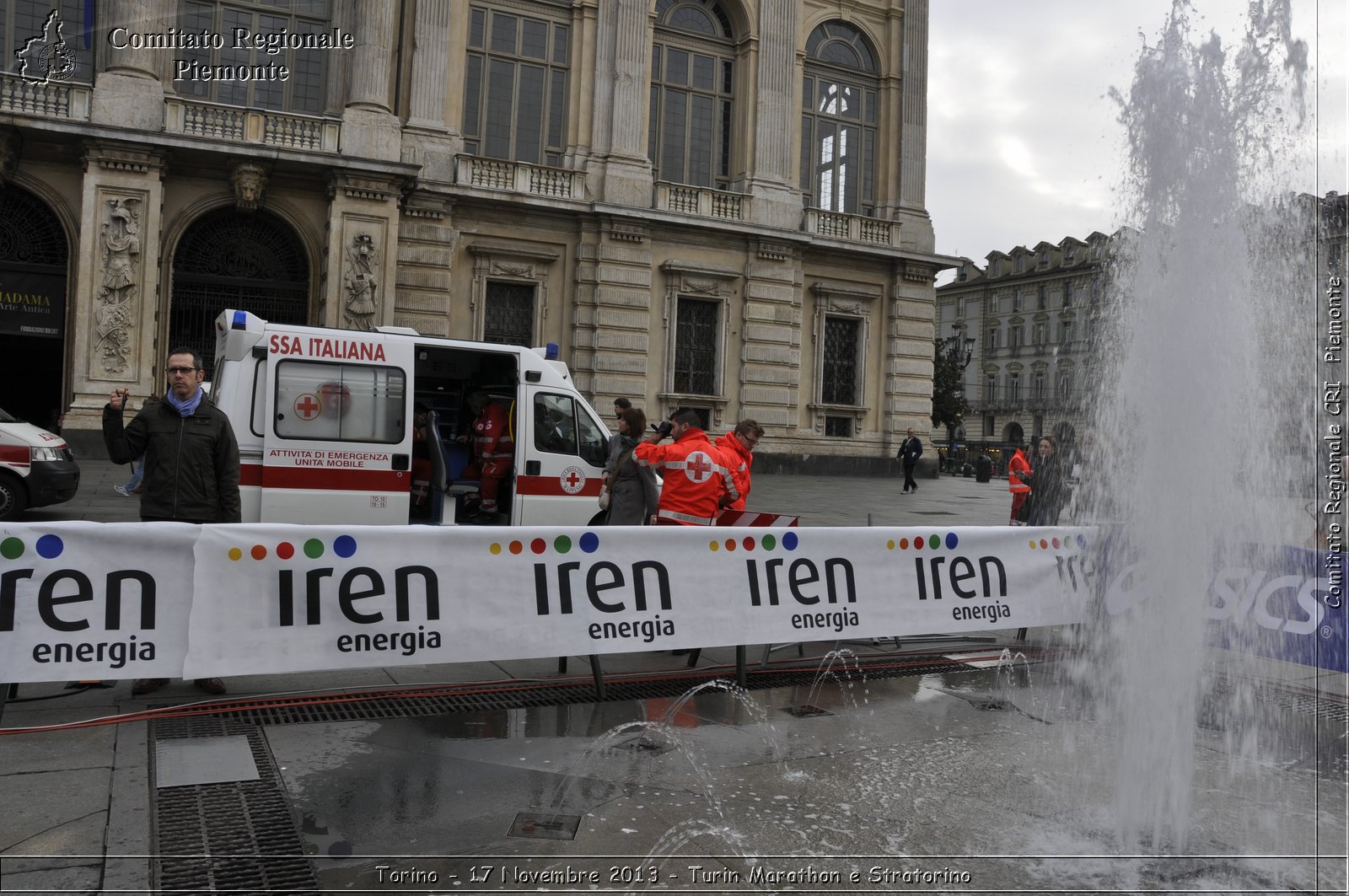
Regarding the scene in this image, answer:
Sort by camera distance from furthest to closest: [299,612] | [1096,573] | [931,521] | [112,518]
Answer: [931,521], [112,518], [1096,573], [299,612]

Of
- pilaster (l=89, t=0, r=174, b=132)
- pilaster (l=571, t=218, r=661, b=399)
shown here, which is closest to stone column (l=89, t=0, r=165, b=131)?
pilaster (l=89, t=0, r=174, b=132)

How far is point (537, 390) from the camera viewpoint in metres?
11.5

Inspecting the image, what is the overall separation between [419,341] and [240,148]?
12803mm

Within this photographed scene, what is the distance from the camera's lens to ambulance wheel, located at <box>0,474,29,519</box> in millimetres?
11930

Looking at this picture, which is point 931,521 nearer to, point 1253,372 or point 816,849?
point 1253,372

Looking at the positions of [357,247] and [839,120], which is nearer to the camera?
[357,247]

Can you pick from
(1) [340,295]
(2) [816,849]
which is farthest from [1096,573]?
(1) [340,295]

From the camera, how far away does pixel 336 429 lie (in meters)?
10.5

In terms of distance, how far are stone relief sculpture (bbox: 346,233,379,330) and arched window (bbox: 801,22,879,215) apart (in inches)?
522

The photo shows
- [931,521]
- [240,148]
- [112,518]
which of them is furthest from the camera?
[240,148]

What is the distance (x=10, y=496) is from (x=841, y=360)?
22.1m

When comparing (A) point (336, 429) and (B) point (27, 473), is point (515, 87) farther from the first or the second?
(A) point (336, 429)

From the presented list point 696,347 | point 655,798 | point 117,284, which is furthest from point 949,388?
point 655,798

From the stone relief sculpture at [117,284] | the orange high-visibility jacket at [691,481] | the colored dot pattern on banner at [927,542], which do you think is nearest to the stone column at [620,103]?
the stone relief sculpture at [117,284]
